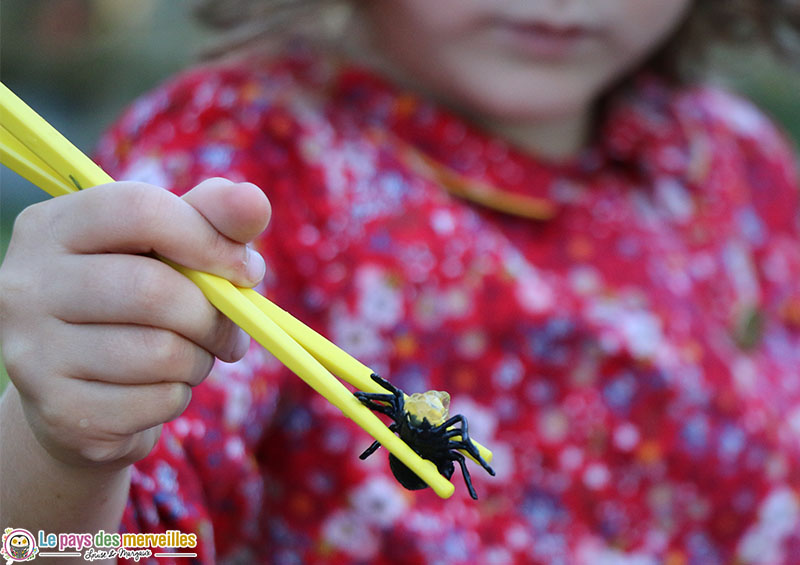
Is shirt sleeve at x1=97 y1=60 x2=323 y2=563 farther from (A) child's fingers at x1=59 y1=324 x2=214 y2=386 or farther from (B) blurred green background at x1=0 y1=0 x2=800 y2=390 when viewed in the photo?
(B) blurred green background at x1=0 y1=0 x2=800 y2=390

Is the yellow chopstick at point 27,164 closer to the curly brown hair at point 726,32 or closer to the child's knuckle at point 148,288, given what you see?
the child's knuckle at point 148,288

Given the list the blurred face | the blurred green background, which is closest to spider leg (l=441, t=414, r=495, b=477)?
the blurred face

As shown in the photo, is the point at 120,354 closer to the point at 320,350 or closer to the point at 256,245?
the point at 320,350

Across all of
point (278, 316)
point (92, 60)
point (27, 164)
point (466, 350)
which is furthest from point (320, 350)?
point (92, 60)

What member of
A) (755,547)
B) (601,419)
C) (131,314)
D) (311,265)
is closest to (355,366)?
(131,314)

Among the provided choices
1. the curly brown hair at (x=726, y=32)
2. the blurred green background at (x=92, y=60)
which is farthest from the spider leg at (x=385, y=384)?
the blurred green background at (x=92, y=60)

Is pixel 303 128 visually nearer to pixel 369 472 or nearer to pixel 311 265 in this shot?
pixel 311 265
